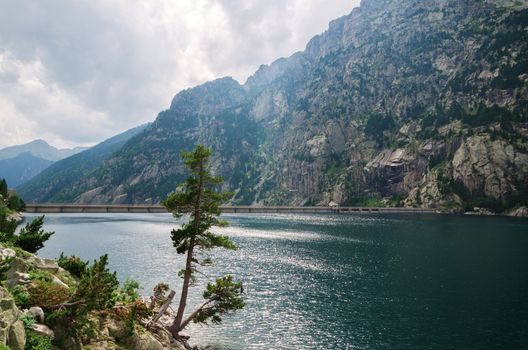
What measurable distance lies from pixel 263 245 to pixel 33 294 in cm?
10081

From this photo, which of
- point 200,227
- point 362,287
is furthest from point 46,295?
point 362,287

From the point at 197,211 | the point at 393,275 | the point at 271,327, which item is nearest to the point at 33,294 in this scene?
the point at 197,211

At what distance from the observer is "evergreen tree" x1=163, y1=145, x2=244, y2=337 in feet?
130

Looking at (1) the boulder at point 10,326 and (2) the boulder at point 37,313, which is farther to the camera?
(2) the boulder at point 37,313

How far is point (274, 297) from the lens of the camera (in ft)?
205

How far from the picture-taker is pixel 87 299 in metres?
22.8

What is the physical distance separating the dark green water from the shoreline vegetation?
392 inches

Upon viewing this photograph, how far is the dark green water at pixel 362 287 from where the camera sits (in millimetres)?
45281

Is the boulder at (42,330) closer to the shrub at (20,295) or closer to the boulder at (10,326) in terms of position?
the boulder at (10,326)

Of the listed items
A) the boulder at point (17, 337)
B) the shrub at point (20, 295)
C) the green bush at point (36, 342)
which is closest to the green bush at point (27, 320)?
the green bush at point (36, 342)

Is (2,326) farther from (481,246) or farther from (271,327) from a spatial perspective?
(481,246)

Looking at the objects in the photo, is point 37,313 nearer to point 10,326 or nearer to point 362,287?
point 10,326

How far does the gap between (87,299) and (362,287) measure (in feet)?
187

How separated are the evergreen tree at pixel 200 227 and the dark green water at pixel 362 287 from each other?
5873 mm
